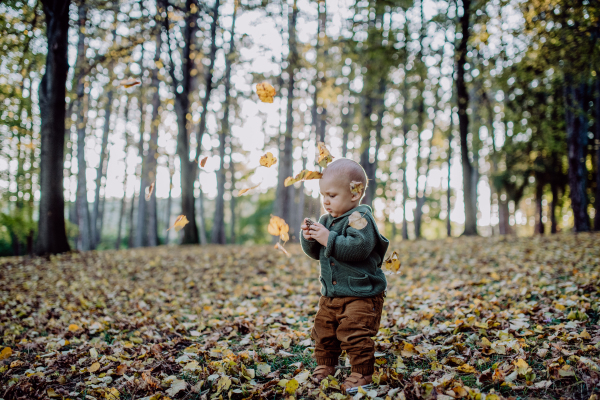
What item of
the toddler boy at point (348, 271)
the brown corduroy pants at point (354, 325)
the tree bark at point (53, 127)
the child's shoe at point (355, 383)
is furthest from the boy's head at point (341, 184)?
the tree bark at point (53, 127)

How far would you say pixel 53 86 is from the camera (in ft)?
27.9

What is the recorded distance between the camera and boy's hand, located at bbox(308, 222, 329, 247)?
2.27 m

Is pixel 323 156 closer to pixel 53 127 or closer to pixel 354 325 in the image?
pixel 354 325

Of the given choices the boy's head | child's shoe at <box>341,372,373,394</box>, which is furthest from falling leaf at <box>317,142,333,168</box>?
child's shoe at <box>341,372,373,394</box>

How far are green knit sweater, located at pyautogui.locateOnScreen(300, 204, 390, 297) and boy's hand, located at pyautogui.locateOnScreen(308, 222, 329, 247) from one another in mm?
30

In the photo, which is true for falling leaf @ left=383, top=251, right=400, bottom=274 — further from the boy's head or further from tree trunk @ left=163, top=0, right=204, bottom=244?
tree trunk @ left=163, top=0, right=204, bottom=244

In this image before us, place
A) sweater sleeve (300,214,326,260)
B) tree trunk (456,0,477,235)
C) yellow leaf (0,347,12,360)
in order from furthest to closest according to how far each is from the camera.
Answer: tree trunk (456,0,477,235)
yellow leaf (0,347,12,360)
sweater sleeve (300,214,326,260)

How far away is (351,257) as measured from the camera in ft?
7.37

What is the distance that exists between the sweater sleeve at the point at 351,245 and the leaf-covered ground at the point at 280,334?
0.83m

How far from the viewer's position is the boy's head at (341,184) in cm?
230

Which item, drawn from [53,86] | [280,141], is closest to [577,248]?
[280,141]

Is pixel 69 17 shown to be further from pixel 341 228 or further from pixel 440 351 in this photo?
pixel 440 351

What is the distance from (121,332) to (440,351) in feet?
10.3

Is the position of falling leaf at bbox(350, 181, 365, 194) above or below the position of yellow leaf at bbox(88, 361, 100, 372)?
above
